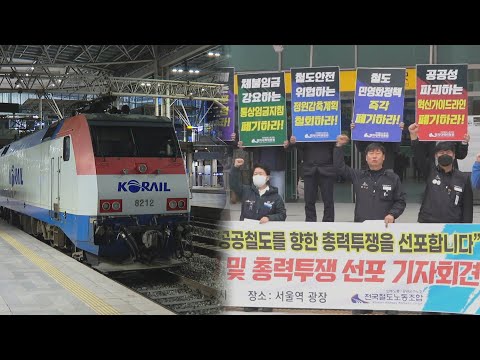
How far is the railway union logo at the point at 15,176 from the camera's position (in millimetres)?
11098

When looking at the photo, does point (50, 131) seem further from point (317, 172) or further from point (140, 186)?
point (317, 172)

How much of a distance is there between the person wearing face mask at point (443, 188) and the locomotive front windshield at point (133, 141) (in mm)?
3961

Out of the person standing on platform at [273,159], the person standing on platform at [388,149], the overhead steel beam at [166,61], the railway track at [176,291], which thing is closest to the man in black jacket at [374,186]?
the person standing on platform at [388,149]

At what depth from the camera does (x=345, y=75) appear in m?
4.45

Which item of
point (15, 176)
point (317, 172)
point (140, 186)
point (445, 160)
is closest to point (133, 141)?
point (140, 186)

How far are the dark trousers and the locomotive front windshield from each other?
3353mm

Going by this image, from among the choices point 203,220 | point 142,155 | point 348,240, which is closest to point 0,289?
point 142,155

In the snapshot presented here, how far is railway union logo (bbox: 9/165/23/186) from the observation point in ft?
36.4

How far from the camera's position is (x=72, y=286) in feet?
18.5

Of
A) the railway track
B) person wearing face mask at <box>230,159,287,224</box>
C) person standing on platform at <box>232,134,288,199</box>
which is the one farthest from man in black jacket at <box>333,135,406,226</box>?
the railway track

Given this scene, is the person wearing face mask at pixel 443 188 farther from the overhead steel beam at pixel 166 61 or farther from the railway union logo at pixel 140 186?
the overhead steel beam at pixel 166 61

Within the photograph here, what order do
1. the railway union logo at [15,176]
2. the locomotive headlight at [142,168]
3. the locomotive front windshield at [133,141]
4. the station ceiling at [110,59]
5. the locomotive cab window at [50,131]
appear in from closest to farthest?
the locomotive front windshield at [133,141] → the locomotive headlight at [142,168] → the locomotive cab window at [50,131] → the station ceiling at [110,59] → the railway union logo at [15,176]
